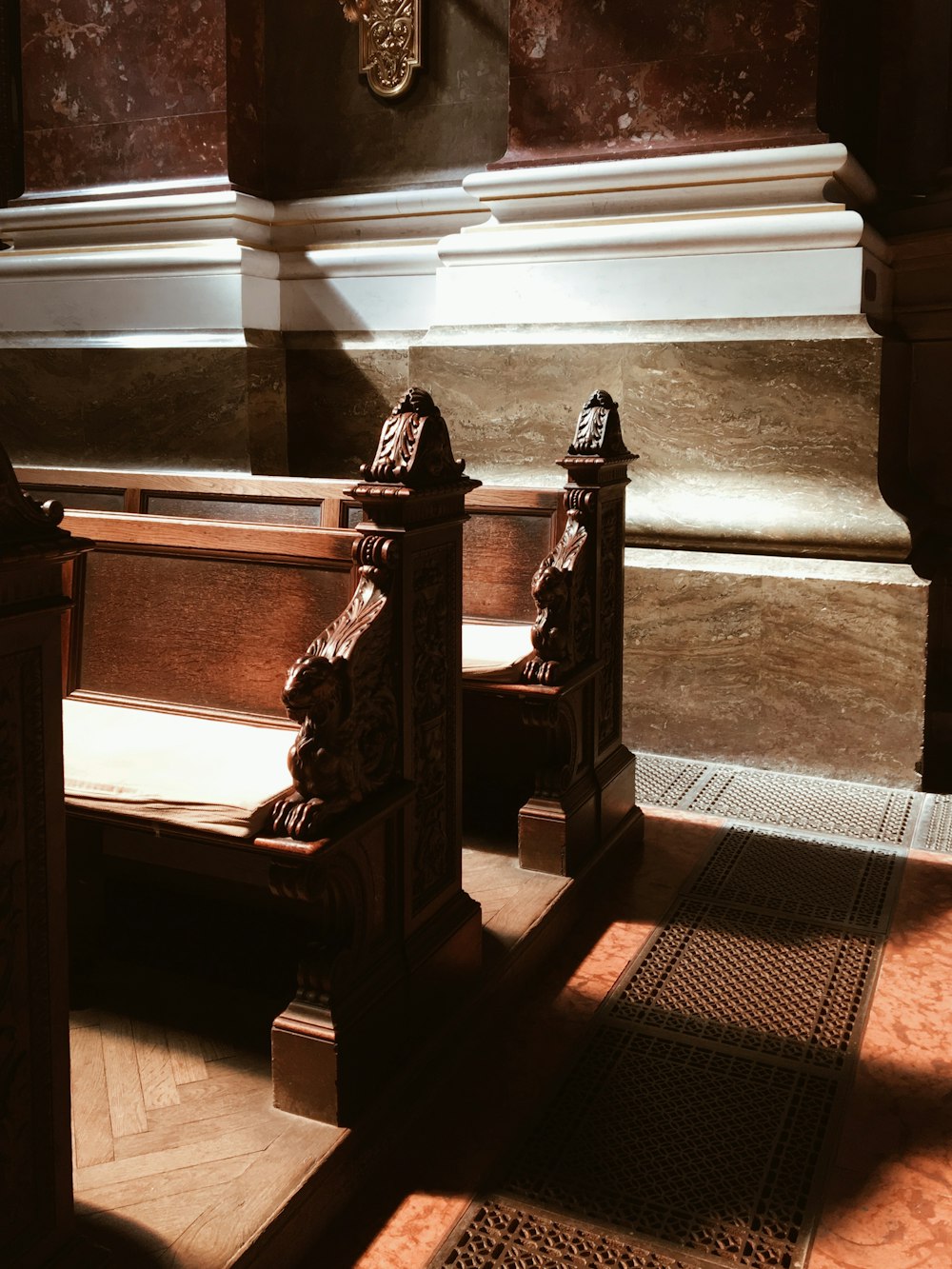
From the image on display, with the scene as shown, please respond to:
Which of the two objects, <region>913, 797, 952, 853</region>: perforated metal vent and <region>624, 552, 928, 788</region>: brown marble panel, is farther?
<region>624, 552, 928, 788</region>: brown marble panel

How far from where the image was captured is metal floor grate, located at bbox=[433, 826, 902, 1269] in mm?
1906

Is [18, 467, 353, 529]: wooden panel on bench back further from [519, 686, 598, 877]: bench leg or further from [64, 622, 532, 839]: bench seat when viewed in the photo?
[64, 622, 532, 839]: bench seat

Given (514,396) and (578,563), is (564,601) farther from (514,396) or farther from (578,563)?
(514,396)

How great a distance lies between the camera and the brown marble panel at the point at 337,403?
217 inches

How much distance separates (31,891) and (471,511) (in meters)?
2.37

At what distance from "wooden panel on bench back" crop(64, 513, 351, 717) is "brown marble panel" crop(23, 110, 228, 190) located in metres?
3.28

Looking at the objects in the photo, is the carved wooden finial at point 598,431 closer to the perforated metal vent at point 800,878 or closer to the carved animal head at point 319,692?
the perforated metal vent at point 800,878

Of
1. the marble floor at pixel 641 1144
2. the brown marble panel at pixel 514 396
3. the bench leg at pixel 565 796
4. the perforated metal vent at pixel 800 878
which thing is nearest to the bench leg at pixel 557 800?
the bench leg at pixel 565 796

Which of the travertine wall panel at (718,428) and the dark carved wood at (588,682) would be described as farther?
the travertine wall panel at (718,428)

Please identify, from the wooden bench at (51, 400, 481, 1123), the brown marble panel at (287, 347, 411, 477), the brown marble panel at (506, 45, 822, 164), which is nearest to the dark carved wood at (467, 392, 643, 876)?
the wooden bench at (51, 400, 481, 1123)

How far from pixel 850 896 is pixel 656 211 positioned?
2610 mm

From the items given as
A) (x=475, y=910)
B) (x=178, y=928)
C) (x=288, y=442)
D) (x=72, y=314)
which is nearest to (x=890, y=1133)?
(x=475, y=910)

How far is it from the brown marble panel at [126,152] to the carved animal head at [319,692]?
4.09 m

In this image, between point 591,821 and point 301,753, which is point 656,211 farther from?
point 301,753
